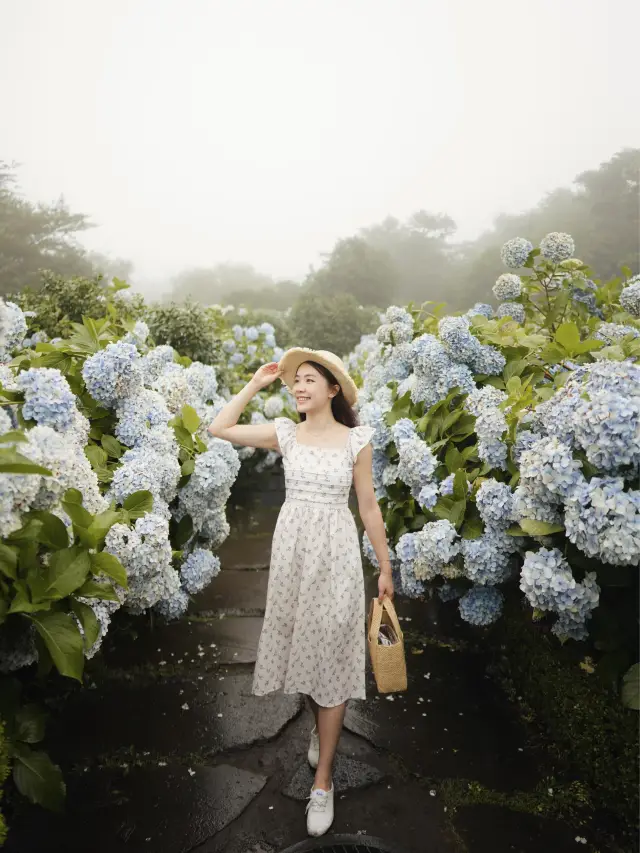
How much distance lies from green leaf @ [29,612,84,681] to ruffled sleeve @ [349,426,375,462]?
0.99 metres

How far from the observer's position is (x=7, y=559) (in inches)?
55.7

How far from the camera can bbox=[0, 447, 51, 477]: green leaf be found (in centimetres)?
118

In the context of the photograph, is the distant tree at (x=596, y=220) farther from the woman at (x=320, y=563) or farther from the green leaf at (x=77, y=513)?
the green leaf at (x=77, y=513)

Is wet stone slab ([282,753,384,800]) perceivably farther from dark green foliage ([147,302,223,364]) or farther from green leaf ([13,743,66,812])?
dark green foliage ([147,302,223,364])

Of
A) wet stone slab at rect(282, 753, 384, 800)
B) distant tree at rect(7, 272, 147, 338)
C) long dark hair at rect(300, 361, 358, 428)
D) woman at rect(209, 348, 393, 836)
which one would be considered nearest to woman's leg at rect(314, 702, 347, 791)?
woman at rect(209, 348, 393, 836)

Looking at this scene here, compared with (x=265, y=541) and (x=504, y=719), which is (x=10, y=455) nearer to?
(x=504, y=719)

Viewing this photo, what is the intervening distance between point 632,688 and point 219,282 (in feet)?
25.6

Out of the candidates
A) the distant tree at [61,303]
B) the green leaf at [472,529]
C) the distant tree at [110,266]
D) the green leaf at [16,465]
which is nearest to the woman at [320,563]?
the green leaf at [472,529]

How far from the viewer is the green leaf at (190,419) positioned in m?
2.65

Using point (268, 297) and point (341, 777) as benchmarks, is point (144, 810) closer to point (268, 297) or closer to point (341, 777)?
point (341, 777)

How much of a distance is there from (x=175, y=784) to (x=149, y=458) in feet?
3.68

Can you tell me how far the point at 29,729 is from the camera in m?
1.73

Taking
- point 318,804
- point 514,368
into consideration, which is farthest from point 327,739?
point 514,368

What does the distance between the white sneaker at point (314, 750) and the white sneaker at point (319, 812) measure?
0.21 m
